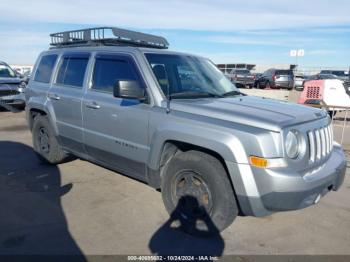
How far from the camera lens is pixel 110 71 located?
4.59 m

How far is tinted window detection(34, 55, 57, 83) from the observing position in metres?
5.73

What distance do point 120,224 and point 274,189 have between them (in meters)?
1.76

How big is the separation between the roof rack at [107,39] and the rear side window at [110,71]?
0.51m

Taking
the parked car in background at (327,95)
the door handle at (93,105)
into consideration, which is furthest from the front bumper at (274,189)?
the parked car in background at (327,95)

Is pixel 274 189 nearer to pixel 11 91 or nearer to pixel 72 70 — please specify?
pixel 72 70

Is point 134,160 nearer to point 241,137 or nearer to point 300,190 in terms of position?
point 241,137

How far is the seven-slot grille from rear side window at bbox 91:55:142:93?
206 cm

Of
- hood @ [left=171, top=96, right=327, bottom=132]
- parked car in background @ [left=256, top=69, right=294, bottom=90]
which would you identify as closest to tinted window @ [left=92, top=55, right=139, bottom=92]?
hood @ [left=171, top=96, right=327, bottom=132]

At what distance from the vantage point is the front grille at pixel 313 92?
8719 millimetres

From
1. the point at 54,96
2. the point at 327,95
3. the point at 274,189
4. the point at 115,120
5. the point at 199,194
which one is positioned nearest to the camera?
the point at 274,189

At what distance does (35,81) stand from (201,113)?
3.71m

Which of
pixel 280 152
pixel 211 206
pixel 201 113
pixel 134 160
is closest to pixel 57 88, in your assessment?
pixel 134 160

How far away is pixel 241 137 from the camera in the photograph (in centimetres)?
323

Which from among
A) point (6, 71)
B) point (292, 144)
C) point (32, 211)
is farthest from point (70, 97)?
point (6, 71)
